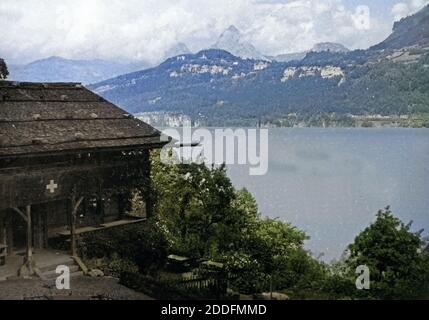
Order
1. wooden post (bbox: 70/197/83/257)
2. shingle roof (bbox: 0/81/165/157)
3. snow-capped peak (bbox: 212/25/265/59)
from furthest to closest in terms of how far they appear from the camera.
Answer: snow-capped peak (bbox: 212/25/265/59), wooden post (bbox: 70/197/83/257), shingle roof (bbox: 0/81/165/157)

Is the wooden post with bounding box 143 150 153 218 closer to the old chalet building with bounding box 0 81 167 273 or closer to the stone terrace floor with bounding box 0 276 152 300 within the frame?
the old chalet building with bounding box 0 81 167 273

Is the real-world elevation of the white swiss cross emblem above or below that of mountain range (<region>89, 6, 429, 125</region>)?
below

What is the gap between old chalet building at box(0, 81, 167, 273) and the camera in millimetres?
15250

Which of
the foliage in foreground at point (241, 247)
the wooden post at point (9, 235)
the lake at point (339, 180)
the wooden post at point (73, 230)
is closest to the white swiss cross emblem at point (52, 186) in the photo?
the wooden post at point (73, 230)

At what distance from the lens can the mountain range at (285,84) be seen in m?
39.6

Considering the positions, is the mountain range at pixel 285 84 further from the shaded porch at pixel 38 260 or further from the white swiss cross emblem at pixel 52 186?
the shaded porch at pixel 38 260

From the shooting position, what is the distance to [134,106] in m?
38.7

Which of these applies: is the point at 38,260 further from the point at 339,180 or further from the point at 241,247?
the point at 339,180

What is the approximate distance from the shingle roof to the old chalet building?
28mm

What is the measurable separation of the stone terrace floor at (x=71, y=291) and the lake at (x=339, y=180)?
25.4 metres

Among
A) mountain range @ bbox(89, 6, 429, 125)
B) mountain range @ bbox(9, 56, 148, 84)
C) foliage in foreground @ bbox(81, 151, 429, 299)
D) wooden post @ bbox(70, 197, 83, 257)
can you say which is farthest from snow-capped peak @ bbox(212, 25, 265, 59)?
wooden post @ bbox(70, 197, 83, 257)

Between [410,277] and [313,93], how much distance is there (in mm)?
57683

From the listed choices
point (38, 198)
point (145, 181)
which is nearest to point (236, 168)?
point (145, 181)

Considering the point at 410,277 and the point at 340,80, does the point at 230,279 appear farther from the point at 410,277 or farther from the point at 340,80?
the point at 340,80
